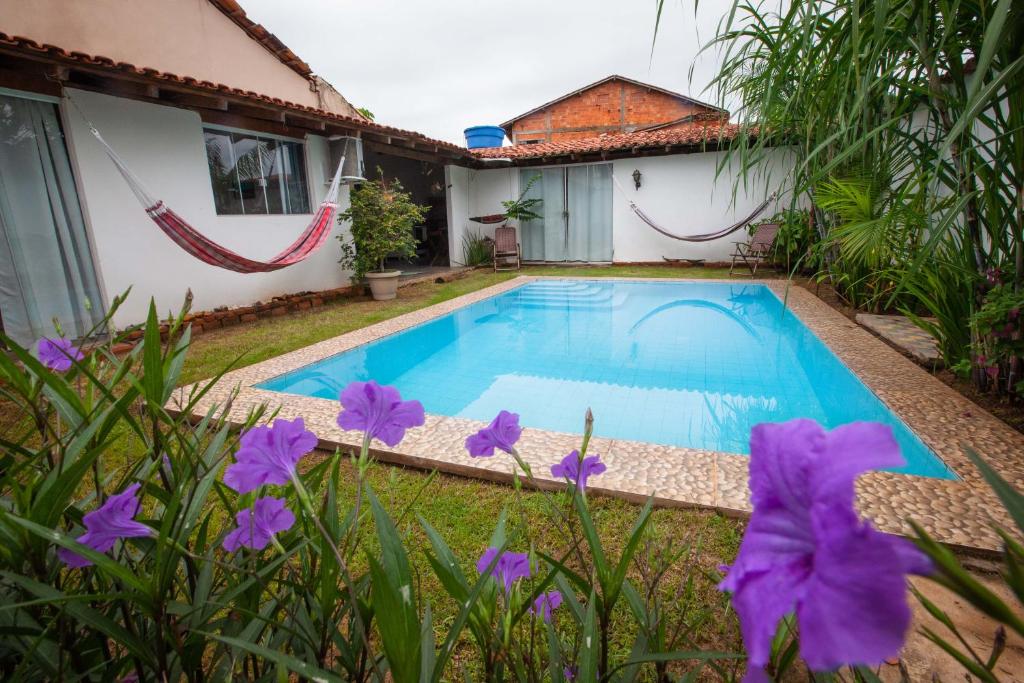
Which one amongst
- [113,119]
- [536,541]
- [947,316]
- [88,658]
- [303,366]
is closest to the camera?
[88,658]

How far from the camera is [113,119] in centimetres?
440

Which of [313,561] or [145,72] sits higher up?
[145,72]

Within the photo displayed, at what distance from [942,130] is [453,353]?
3607mm

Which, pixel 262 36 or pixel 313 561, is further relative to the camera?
pixel 262 36

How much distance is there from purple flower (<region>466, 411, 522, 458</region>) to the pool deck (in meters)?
0.81

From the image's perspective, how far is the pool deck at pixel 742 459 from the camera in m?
1.74

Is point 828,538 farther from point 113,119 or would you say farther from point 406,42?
point 406,42

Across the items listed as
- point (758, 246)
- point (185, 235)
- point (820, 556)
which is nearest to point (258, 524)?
point (820, 556)

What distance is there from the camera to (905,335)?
383 centimetres

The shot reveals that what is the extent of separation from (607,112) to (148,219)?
14576 millimetres

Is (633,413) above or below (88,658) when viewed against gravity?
below

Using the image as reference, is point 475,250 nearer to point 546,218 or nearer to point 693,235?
point 546,218

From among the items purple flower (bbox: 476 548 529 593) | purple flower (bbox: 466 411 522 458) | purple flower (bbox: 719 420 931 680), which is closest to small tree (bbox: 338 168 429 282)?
purple flower (bbox: 466 411 522 458)


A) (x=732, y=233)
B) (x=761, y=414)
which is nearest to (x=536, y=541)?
(x=761, y=414)
